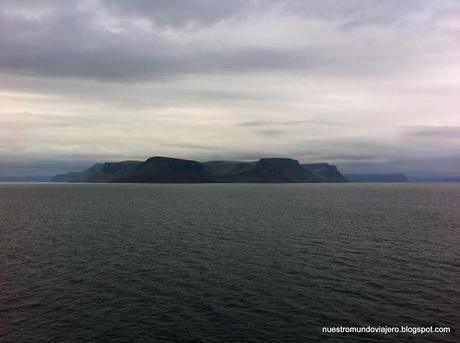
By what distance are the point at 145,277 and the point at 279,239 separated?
38.3 metres

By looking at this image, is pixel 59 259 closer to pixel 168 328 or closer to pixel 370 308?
pixel 168 328

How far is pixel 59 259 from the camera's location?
205 ft

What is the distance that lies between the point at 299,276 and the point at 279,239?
31.0 metres

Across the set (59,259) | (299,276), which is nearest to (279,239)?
(299,276)

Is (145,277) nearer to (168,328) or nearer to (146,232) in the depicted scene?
(168,328)

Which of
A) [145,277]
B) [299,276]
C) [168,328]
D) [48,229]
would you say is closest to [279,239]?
[299,276]

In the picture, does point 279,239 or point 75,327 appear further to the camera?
point 279,239

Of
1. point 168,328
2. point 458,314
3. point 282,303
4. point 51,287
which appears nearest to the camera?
point 168,328

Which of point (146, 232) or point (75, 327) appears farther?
point (146, 232)

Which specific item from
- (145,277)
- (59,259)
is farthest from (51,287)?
(59,259)

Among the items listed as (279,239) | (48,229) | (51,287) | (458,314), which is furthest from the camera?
(48,229)

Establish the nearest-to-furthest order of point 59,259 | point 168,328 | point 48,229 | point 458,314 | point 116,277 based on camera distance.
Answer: point 168,328
point 458,314
point 116,277
point 59,259
point 48,229

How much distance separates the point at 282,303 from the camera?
139 feet

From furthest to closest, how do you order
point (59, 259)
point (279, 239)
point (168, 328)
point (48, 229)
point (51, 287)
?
point (48, 229)
point (279, 239)
point (59, 259)
point (51, 287)
point (168, 328)
